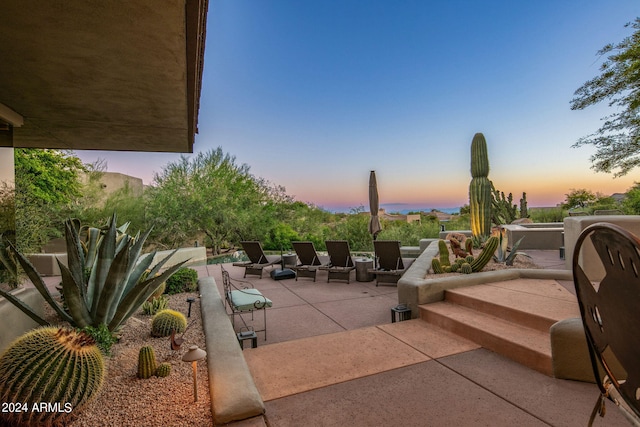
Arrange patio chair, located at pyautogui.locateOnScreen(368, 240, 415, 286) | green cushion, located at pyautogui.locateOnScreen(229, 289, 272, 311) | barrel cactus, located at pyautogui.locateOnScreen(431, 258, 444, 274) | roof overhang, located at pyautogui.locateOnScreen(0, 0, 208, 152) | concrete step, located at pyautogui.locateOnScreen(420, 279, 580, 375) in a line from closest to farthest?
roof overhang, located at pyautogui.locateOnScreen(0, 0, 208, 152)
concrete step, located at pyautogui.locateOnScreen(420, 279, 580, 375)
green cushion, located at pyautogui.locateOnScreen(229, 289, 272, 311)
barrel cactus, located at pyautogui.locateOnScreen(431, 258, 444, 274)
patio chair, located at pyautogui.locateOnScreen(368, 240, 415, 286)

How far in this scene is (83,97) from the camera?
3947 millimetres

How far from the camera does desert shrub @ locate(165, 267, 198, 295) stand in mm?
5523

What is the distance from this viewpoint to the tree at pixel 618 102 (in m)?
10.2

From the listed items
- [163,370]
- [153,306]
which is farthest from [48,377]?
[153,306]

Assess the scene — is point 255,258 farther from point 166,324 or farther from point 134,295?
point 134,295

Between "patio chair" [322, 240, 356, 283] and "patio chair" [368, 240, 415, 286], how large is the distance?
2.30 ft

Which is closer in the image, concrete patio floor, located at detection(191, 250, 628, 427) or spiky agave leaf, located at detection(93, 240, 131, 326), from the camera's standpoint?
concrete patio floor, located at detection(191, 250, 628, 427)

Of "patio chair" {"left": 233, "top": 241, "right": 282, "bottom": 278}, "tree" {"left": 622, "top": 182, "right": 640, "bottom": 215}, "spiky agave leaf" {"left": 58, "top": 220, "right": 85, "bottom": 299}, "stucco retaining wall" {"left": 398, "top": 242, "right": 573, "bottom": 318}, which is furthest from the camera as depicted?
"tree" {"left": 622, "top": 182, "right": 640, "bottom": 215}

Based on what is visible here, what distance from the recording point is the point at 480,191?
9.18 meters

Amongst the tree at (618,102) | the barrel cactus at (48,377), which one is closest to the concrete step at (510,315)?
the barrel cactus at (48,377)

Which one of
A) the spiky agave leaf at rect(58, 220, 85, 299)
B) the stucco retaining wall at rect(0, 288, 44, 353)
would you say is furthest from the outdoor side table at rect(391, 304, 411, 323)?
the stucco retaining wall at rect(0, 288, 44, 353)

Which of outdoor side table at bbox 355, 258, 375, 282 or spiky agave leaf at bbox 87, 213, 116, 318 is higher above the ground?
spiky agave leaf at bbox 87, 213, 116, 318

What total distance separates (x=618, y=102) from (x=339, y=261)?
41.4 feet

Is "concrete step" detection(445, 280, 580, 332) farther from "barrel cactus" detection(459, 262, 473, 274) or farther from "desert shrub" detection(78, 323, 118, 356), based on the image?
"desert shrub" detection(78, 323, 118, 356)
